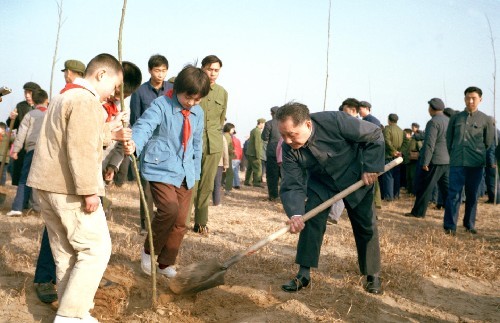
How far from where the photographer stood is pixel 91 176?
9.33 ft

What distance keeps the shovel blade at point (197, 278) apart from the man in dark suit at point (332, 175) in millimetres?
714

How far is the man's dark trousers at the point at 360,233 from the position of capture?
4.13m

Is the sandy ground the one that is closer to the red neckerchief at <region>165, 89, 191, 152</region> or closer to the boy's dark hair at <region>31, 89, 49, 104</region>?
the red neckerchief at <region>165, 89, 191, 152</region>

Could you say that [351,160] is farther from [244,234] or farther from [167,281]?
[244,234]

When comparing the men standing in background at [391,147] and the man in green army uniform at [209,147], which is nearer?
the man in green army uniform at [209,147]

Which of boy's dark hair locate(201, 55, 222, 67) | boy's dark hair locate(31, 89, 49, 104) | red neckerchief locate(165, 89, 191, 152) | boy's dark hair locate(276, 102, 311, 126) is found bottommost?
red neckerchief locate(165, 89, 191, 152)

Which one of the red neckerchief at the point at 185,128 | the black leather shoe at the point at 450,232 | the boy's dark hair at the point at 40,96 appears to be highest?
the boy's dark hair at the point at 40,96

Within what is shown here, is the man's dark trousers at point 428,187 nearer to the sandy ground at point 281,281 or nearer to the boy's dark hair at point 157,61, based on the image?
the sandy ground at point 281,281

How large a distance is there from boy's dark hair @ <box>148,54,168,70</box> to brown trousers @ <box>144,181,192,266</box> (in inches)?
76.2

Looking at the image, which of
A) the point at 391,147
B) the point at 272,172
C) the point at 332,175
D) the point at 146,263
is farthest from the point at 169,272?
the point at 391,147

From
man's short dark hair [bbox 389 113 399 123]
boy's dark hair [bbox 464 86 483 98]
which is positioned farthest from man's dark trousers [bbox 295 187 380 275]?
man's short dark hair [bbox 389 113 399 123]

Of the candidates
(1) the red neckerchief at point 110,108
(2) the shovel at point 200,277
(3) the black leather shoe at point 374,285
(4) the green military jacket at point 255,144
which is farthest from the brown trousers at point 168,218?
(4) the green military jacket at point 255,144

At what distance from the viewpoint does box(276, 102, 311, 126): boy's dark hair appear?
3.73 meters

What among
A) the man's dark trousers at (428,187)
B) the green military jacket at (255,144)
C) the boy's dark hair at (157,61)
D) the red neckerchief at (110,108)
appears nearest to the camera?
the red neckerchief at (110,108)
